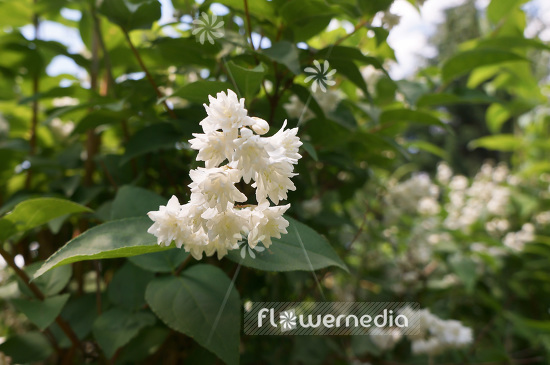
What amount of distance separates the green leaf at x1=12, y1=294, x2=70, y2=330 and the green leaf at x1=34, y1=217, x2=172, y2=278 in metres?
0.20

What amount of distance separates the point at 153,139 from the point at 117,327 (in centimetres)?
31

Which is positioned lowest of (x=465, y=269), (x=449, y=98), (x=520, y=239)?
(x=520, y=239)

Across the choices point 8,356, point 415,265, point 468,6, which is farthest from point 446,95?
point 468,6

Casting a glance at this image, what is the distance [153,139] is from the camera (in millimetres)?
709

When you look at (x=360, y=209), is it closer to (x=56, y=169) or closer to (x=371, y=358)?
(x=371, y=358)

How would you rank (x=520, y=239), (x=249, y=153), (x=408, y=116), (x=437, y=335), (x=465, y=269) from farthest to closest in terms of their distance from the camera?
(x=520, y=239), (x=465, y=269), (x=437, y=335), (x=408, y=116), (x=249, y=153)

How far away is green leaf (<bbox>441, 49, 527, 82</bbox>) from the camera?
36.0 inches

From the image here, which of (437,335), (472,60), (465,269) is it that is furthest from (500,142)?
(437,335)

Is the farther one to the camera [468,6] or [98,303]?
[468,6]

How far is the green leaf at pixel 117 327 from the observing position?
586 millimetres

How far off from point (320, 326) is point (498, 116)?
1.44 meters

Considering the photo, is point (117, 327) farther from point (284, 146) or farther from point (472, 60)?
point (472, 60)

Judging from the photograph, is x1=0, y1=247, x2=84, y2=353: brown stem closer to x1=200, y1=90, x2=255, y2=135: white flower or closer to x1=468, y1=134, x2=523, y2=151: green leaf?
x1=200, y1=90, x2=255, y2=135: white flower

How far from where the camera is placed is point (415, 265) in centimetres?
150
